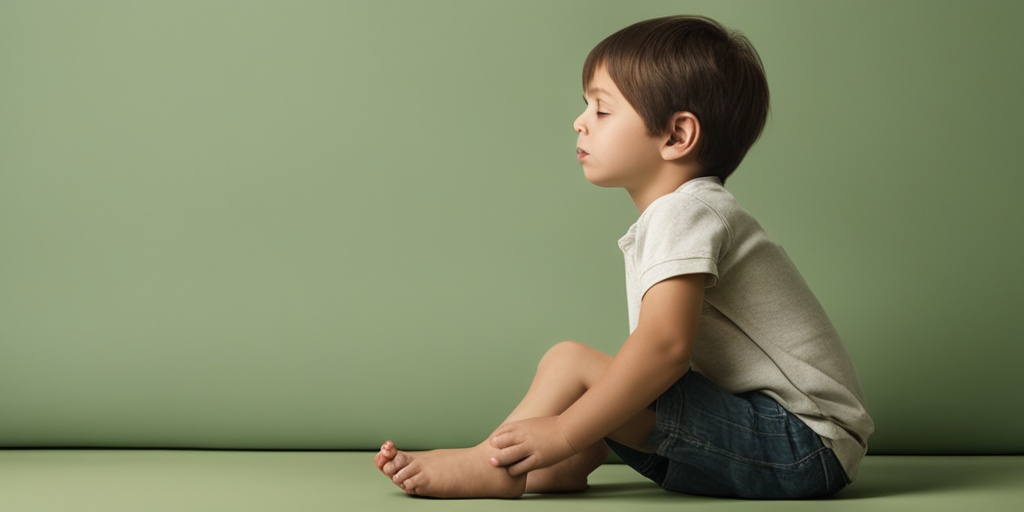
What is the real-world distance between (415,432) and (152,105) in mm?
599

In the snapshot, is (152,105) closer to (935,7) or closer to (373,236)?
A: (373,236)

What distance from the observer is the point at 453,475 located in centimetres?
106

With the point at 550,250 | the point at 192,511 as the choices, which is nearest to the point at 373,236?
the point at 550,250

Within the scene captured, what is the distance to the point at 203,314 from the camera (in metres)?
1.49

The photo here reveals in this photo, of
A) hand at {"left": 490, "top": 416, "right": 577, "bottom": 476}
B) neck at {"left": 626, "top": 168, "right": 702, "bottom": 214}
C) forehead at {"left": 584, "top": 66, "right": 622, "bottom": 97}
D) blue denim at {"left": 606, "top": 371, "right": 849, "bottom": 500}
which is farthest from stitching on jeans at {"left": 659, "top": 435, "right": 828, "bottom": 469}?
forehead at {"left": 584, "top": 66, "right": 622, "bottom": 97}

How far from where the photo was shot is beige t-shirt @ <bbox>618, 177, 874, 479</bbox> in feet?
3.56

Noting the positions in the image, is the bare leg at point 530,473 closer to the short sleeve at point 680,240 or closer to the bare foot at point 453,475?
the bare foot at point 453,475

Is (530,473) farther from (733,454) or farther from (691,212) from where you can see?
(691,212)

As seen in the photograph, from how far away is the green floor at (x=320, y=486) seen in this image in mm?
1034

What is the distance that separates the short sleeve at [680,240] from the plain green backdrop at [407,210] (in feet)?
1.38

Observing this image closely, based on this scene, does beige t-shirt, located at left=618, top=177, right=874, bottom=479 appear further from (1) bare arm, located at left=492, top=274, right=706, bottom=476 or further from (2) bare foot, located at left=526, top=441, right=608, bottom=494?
(2) bare foot, located at left=526, top=441, right=608, bottom=494

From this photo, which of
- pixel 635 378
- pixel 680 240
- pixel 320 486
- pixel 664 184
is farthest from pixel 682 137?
pixel 320 486

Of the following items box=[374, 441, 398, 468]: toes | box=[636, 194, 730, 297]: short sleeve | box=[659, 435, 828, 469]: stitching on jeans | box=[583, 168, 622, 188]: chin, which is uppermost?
box=[583, 168, 622, 188]: chin

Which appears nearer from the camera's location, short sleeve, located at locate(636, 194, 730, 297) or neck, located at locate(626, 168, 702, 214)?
short sleeve, located at locate(636, 194, 730, 297)
